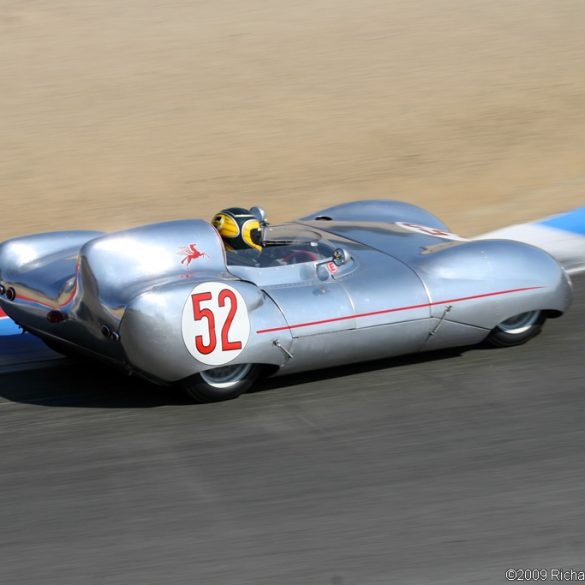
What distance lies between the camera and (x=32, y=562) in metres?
3.97

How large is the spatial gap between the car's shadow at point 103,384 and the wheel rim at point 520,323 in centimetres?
26

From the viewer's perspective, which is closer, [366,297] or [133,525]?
[133,525]

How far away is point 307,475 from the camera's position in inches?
182

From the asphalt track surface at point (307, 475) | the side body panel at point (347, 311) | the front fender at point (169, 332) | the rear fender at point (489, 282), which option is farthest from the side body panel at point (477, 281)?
the front fender at point (169, 332)

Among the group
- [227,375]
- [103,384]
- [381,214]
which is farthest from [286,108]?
[227,375]

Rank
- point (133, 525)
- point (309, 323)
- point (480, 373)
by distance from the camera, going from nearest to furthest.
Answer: point (133, 525), point (309, 323), point (480, 373)

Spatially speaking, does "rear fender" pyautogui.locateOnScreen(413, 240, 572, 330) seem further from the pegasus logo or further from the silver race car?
the pegasus logo

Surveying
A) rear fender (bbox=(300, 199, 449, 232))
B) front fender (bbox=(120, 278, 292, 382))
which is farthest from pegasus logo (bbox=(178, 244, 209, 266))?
rear fender (bbox=(300, 199, 449, 232))

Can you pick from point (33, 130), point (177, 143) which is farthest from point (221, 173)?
point (33, 130)

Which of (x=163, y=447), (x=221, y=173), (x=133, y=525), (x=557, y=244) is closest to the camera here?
(x=133, y=525)

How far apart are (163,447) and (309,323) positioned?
94cm

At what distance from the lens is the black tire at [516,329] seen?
6039mm

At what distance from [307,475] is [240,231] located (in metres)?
1.58

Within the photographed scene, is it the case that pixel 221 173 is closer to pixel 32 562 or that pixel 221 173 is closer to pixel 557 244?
pixel 557 244
